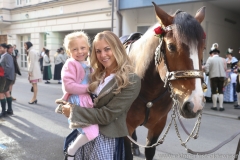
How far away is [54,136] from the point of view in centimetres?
488

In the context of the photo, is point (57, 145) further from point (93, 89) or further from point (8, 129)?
point (93, 89)

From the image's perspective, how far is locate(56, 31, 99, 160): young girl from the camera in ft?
6.22

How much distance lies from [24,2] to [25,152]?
18227mm

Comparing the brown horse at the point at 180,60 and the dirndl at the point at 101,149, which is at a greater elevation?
the brown horse at the point at 180,60

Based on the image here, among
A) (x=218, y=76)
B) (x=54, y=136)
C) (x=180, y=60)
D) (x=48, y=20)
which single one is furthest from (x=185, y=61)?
(x=48, y=20)

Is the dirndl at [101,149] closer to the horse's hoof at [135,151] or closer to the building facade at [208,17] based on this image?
the horse's hoof at [135,151]

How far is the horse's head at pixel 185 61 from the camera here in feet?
5.69

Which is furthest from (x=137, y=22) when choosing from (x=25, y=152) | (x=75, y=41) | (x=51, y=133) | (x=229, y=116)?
(x=75, y=41)

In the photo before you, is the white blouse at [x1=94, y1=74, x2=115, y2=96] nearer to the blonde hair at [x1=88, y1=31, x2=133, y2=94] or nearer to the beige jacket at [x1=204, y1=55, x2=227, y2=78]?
the blonde hair at [x1=88, y1=31, x2=133, y2=94]

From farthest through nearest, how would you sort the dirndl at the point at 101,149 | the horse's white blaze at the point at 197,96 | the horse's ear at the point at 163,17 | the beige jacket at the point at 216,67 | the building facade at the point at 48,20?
the building facade at the point at 48,20 → the beige jacket at the point at 216,67 → the horse's ear at the point at 163,17 → the dirndl at the point at 101,149 → the horse's white blaze at the point at 197,96

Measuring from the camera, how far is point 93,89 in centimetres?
190

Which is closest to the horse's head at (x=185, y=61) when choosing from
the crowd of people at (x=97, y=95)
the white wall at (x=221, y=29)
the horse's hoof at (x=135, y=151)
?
the crowd of people at (x=97, y=95)

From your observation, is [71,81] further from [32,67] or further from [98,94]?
[32,67]

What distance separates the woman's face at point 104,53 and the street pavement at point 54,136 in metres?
2.56
